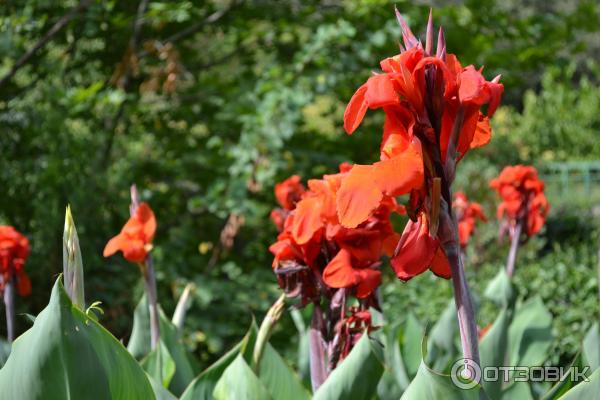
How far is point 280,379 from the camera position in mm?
1803

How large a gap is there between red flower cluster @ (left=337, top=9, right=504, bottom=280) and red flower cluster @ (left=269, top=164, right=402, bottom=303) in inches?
16.3

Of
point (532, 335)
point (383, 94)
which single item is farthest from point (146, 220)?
point (532, 335)

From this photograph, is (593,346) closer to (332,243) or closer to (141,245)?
(332,243)

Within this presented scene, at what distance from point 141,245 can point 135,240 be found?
2 cm

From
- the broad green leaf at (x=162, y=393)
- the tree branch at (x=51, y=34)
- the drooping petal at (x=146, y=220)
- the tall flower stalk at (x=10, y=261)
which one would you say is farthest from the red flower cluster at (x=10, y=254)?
the tree branch at (x=51, y=34)

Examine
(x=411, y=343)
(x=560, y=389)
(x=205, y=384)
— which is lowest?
(x=411, y=343)

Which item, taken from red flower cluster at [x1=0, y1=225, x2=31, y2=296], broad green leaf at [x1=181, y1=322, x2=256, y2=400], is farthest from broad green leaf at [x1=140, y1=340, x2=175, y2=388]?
red flower cluster at [x1=0, y1=225, x2=31, y2=296]

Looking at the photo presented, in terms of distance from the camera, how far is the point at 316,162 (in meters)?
4.37

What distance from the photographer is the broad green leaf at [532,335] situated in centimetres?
262

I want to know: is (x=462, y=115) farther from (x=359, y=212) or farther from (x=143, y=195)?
(x=143, y=195)

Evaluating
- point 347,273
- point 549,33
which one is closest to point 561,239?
point 549,33

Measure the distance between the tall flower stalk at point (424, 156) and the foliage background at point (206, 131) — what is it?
9.65 feet

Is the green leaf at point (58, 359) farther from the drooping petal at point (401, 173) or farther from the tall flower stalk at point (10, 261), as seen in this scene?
the tall flower stalk at point (10, 261)

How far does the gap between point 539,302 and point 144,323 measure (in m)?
1.31
